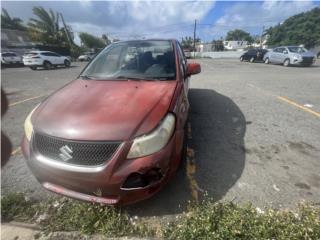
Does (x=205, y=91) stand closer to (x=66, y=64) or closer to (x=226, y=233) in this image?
(x=226, y=233)

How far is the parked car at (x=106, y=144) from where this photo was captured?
226 cm

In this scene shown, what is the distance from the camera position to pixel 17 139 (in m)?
4.50

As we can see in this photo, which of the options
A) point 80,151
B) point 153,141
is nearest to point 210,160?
point 153,141

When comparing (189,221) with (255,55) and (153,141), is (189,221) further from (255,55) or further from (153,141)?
(255,55)

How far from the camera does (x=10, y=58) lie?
24844mm

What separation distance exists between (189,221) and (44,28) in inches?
1636

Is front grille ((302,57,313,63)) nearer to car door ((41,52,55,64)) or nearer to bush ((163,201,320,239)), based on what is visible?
bush ((163,201,320,239))

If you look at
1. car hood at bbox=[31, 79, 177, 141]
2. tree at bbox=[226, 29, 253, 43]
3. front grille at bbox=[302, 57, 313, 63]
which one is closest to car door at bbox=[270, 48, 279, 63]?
front grille at bbox=[302, 57, 313, 63]

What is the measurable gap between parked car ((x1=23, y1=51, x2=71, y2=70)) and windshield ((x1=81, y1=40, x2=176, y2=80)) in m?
18.6

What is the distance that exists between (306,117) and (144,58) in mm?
3942

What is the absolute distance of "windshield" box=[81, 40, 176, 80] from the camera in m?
3.62

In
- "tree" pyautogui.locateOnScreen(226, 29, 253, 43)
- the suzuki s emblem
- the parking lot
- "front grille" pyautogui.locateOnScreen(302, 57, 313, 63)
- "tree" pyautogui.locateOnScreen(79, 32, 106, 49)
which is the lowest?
"tree" pyautogui.locateOnScreen(226, 29, 253, 43)

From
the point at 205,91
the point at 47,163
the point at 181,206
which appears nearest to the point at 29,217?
the point at 47,163

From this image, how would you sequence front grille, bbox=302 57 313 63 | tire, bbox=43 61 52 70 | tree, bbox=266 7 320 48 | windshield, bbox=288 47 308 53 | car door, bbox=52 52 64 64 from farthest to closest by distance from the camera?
1. tree, bbox=266 7 320 48
2. car door, bbox=52 52 64 64
3. tire, bbox=43 61 52 70
4. windshield, bbox=288 47 308 53
5. front grille, bbox=302 57 313 63
